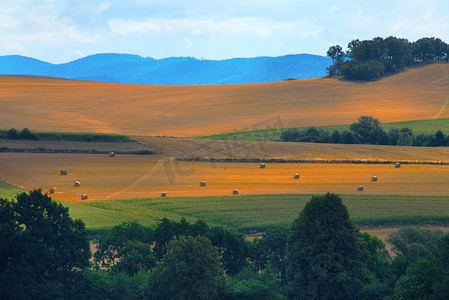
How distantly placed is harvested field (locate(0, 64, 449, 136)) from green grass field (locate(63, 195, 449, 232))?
1360 inches

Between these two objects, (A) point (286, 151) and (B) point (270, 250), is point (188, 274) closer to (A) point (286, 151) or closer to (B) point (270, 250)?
(B) point (270, 250)

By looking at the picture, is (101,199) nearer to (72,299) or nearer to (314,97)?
(72,299)

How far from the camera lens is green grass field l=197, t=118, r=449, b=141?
73.9 metres

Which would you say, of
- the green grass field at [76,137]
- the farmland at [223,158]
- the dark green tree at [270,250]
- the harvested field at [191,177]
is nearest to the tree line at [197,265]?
the dark green tree at [270,250]

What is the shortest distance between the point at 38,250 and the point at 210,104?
80696 millimetres

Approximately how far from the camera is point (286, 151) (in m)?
63.0

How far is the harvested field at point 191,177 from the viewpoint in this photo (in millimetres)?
45031

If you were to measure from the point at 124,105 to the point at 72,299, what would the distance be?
80.5 meters

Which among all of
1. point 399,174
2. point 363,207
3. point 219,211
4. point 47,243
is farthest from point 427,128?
point 47,243

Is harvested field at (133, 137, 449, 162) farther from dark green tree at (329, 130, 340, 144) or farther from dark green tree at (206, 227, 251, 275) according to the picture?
dark green tree at (206, 227, 251, 275)

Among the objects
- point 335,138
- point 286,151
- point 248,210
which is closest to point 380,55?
point 335,138

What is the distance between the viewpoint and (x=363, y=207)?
39281 millimetres

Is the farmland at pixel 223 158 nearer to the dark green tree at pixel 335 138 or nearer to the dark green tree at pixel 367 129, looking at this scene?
the dark green tree at pixel 335 138

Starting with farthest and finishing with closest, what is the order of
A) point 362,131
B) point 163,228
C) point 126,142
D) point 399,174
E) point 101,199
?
point 362,131 → point 126,142 → point 399,174 → point 101,199 → point 163,228
